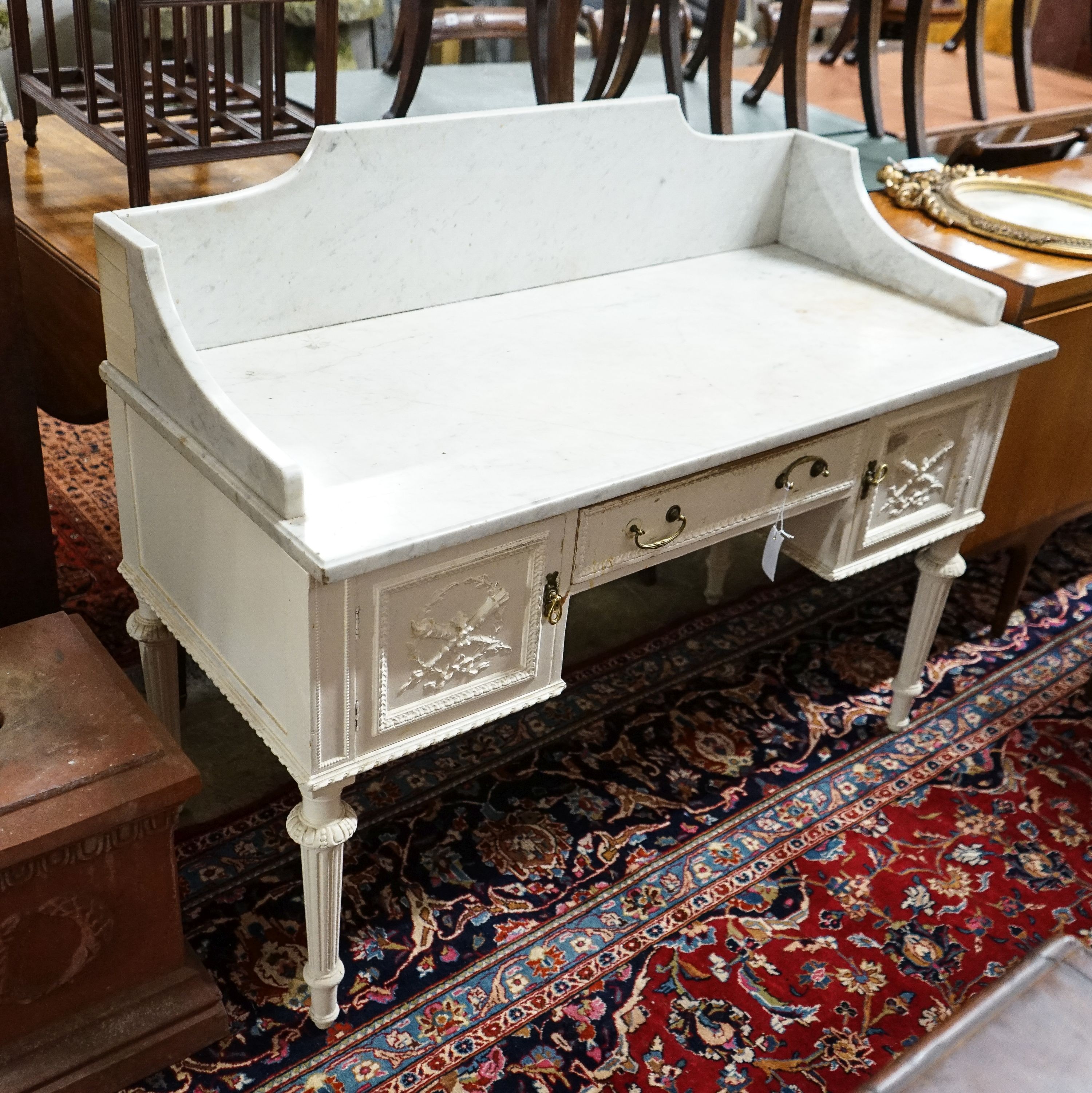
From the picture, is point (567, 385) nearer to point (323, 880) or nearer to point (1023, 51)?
point (323, 880)

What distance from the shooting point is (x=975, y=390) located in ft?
6.57

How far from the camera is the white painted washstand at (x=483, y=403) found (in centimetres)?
149

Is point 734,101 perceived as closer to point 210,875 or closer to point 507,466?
point 507,466

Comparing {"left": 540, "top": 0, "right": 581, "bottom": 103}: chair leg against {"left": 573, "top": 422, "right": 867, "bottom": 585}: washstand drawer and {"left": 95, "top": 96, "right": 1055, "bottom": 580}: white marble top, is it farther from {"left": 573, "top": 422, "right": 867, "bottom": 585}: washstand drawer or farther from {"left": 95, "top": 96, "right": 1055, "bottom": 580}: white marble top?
{"left": 573, "top": 422, "right": 867, "bottom": 585}: washstand drawer

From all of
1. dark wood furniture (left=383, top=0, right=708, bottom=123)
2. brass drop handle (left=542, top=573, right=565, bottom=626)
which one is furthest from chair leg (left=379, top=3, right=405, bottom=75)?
brass drop handle (left=542, top=573, right=565, bottom=626)

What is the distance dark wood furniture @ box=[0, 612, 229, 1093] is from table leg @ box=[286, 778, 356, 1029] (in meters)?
0.14

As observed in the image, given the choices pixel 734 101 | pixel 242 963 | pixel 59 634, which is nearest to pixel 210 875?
pixel 242 963

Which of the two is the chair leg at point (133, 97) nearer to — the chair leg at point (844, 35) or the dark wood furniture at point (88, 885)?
the dark wood furniture at point (88, 885)

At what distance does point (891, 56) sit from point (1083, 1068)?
3.61 m

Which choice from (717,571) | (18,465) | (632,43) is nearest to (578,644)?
(717,571)

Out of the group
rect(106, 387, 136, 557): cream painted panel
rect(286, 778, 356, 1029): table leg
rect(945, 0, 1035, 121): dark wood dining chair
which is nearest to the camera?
rect(286, 778, 356, 1029): table leg

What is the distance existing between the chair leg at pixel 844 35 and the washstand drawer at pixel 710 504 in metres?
2.23

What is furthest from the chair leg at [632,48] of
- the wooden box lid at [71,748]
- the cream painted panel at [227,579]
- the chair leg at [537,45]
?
the wooden box lid at [71,748]

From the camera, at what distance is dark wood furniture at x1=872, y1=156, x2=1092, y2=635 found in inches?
87.2
